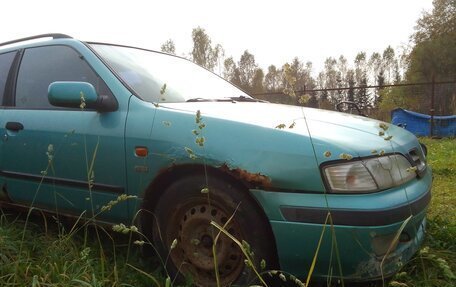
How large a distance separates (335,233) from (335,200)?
0.14 metres

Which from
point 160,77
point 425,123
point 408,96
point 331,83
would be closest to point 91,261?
point 160,77

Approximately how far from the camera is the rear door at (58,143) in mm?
2242

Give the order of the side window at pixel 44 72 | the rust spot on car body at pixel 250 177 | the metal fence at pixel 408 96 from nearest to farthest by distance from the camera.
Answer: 1. the rust spot on car body at pixel 250 177
2. the side window at pixel 44 72
3. the metal fence at pixel 408 96

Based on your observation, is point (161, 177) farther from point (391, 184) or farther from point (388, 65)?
point (388, 65)

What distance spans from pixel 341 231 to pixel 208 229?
635 mm

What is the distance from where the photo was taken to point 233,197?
5.93 feet

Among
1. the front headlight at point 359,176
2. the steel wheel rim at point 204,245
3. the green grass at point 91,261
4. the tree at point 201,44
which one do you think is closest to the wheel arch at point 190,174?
the steel wheel rim at point 204,245

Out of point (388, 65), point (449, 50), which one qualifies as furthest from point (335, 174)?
point (388, 65)

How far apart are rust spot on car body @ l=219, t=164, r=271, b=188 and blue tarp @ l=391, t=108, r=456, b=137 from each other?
33.3 ft

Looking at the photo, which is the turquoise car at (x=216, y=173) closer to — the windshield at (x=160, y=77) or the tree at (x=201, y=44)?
the windshield at (x=160, y=77)

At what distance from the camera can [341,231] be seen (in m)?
1.65

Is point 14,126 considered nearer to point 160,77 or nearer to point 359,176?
point 160,77

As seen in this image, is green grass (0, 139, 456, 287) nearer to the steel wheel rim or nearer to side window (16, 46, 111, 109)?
the steel wheel rim

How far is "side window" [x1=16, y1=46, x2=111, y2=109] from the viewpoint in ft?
8.59
